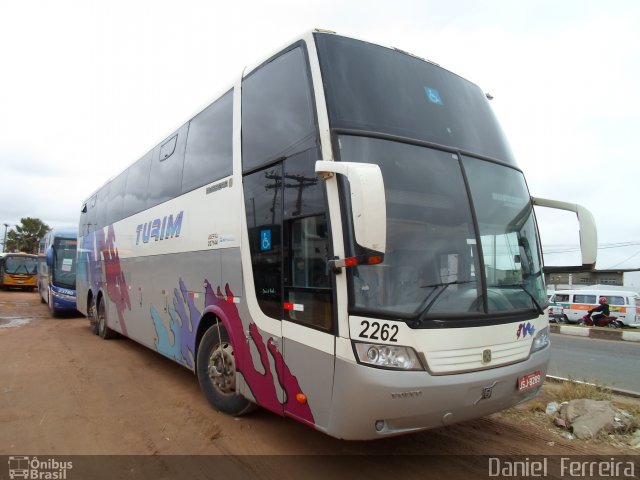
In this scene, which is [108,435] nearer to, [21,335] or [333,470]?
[333,470]

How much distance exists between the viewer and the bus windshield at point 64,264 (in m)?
16.1

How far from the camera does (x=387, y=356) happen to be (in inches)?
128

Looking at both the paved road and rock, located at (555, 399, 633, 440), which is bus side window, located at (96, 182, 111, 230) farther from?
the paved road

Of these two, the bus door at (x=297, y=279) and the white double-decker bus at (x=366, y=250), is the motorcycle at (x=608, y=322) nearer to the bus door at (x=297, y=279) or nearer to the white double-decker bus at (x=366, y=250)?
the white double-decker bus at (x=366, y=250)

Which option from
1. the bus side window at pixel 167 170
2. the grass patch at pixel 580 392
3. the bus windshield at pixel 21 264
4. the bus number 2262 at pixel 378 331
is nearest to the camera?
the bus number 2262 at pixel 378 331

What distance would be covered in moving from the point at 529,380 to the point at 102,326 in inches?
379

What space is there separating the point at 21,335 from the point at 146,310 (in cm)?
598

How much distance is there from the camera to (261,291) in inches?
168

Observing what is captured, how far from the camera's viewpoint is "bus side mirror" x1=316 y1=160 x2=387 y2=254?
116 inches

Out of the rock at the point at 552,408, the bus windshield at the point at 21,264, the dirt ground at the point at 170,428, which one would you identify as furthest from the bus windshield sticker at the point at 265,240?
the bus windshield at the point at 21,264

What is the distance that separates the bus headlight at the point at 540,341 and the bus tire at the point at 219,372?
278 centimetres

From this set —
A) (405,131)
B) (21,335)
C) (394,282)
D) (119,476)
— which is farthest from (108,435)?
(21,335)

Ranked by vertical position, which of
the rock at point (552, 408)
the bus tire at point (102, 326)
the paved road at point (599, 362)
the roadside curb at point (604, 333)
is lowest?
the roadside curb at point (604, 333)

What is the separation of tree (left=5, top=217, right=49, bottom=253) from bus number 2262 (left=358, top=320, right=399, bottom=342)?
2917 inches
